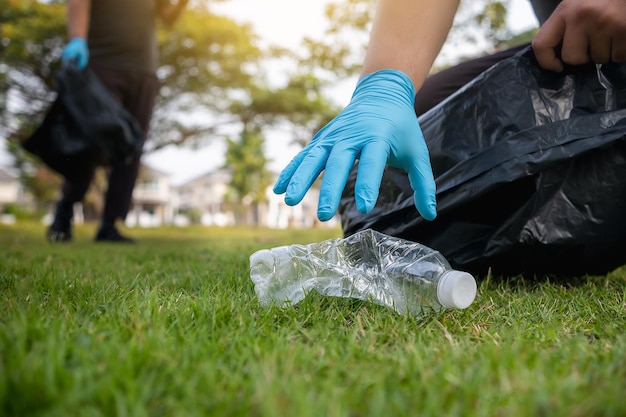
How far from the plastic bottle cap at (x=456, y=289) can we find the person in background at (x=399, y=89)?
336mm

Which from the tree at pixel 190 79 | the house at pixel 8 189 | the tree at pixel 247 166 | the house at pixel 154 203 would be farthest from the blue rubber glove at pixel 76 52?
the house at pixel 8 189

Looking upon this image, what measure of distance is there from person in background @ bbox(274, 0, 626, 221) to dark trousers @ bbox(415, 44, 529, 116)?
418 mm

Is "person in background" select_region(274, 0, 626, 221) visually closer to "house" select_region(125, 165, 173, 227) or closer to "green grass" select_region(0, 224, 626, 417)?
"green grass" select_region(0, 224, 626, 417)

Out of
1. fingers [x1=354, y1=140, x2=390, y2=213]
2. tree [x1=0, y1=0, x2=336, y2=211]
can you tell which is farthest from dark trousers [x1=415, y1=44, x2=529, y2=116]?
tree [x1=0, y1=0, x2=336, y2=211]

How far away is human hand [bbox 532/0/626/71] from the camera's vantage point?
1503mm

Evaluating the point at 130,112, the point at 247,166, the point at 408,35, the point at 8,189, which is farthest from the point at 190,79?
the point at 8,189

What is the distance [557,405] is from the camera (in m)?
0.65

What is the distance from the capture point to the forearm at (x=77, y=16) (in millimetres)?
3920

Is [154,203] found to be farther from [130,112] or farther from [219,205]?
[130,112]

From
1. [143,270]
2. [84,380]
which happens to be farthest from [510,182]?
[143,270]

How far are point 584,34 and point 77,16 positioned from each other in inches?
159

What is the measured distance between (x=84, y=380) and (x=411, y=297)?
0.95m

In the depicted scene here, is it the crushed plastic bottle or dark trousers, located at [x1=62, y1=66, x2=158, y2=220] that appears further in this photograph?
dark trousers, located at [x1=62, y1=66, x2=158, y2=220]

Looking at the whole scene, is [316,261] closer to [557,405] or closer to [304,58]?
[557,405]
